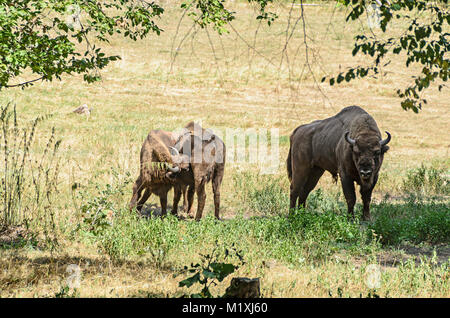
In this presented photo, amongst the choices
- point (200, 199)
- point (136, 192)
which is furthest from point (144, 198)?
point (200, 199)

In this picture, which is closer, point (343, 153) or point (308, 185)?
point (343, 153)

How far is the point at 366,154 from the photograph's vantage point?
30.8 ft

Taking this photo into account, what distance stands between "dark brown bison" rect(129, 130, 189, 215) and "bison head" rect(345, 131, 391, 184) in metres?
3.46

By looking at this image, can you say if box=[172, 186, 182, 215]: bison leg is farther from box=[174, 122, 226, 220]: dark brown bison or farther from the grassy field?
the grassy field

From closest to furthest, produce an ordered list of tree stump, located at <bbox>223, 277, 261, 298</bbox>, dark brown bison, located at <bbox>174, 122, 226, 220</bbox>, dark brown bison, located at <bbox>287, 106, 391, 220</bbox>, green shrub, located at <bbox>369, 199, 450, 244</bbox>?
tree stump, located at <bbox>223, 277, 261, 298</bbox> < green shrub, located at <bbox>369, 199, 450, 244</bbox> < dark brown bison, located at <bbox>287, 106, 391, 220</bbox> < dark brown bison, located at <bbox>174, 122, 226, 220</bbox>

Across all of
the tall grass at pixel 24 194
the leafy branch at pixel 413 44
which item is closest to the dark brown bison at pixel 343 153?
the leafy branch at pixel 413 44

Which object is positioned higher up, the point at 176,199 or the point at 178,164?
the point at 178,164

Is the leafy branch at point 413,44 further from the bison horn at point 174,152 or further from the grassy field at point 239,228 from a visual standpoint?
the bison horn at point 174,152

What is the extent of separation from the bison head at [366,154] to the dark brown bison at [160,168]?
11.4 ft

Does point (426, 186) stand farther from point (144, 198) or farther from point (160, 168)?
point (144, 198)

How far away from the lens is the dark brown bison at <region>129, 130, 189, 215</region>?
35.2ft

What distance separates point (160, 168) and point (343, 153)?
11.9 ft

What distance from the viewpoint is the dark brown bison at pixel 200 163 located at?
10867mm

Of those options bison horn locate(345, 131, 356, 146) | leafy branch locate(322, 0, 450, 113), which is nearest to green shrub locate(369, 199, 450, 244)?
bison horn locate(345, 131, 356, 146)
